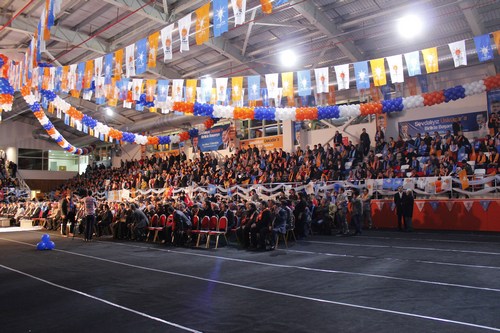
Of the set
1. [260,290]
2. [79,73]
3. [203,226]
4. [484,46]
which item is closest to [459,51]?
[484,46]

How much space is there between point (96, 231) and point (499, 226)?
537 inches

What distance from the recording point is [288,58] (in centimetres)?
1762

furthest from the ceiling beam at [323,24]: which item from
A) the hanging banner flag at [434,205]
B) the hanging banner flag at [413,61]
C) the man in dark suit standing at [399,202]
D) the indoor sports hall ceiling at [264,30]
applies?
the hanging banner flag at [434,205]

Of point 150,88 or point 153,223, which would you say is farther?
point 150,88

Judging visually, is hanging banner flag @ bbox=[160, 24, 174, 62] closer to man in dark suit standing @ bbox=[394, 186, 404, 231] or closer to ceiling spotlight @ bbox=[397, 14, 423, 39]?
man in dark suit standing @ bbox=[394, 186, 404, 231]

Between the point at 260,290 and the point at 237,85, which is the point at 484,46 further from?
the point at 260,290

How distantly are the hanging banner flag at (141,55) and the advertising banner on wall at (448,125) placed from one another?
11849 mm

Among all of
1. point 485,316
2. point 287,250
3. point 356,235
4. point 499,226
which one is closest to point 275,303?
point 485,316

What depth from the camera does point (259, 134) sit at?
24.5m

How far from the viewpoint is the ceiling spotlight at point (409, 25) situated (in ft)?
45.9

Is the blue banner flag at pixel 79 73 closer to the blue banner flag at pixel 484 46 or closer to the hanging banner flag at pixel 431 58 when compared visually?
the hanging banner flag at pixel 431 58

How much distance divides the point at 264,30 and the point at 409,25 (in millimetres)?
5778

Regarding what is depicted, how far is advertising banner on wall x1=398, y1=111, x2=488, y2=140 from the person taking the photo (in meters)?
16.7

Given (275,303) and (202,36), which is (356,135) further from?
(275,303)
